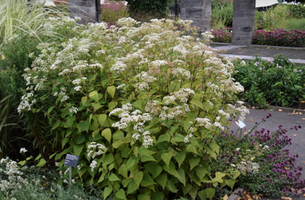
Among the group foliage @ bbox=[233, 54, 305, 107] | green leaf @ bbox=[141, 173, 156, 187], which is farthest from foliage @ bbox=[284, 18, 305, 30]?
green leaf @ bbox=[141, 173, 156, 187]

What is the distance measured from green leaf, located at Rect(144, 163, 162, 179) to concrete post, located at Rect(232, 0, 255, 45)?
11.9m

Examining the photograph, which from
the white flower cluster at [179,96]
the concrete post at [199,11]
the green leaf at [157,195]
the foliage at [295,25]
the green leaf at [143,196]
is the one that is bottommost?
the green leaf at [157,195]

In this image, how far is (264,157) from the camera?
11.1 feet

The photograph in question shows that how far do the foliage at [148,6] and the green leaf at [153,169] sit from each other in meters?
14.2

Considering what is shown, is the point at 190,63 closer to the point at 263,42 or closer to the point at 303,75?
the point at 303,75

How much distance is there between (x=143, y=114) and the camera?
2.02m

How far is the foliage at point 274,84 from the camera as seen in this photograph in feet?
18.0

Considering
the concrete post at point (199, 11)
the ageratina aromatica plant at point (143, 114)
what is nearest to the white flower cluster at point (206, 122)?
the ageratina aromatica plant at point (143, 114)

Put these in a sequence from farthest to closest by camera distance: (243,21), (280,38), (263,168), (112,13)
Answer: (112,13) < (280,38) < (243,21) < (263,168)

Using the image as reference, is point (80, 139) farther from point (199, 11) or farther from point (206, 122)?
point (199, 11)

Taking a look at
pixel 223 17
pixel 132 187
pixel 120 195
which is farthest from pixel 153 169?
pixel 223 17

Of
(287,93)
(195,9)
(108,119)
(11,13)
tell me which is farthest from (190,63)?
(195,9)

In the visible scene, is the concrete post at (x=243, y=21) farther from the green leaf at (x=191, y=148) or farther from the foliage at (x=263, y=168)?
the green leaf at (x=191, y=148)

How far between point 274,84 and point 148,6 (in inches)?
438
